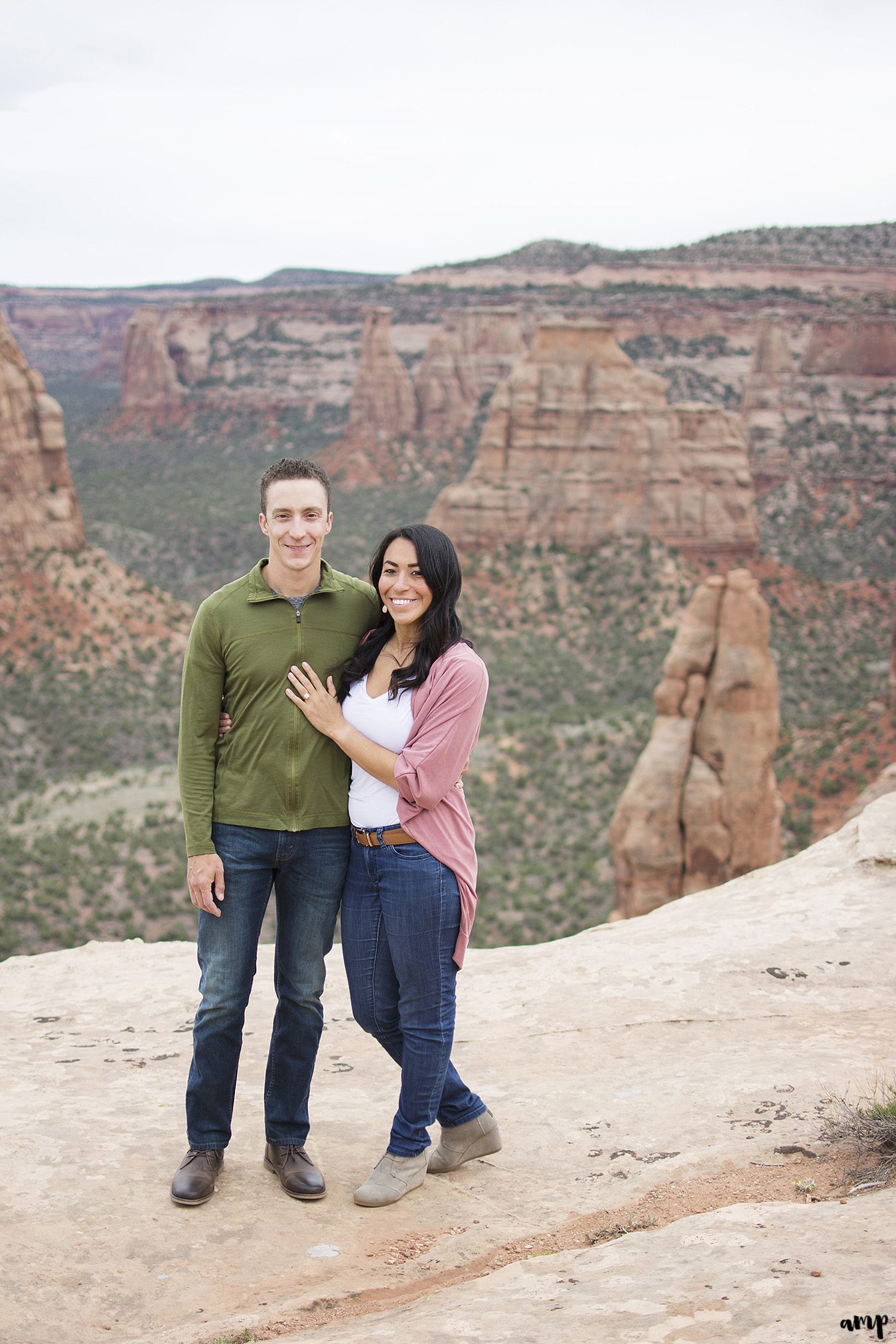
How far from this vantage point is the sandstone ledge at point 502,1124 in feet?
11.2

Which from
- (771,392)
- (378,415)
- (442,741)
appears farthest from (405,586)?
(378,415)

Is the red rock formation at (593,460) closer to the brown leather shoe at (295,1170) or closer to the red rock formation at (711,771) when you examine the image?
the red rock formation at (711,771)

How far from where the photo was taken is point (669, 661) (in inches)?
647

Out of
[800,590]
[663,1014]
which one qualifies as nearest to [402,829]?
[663,1014]

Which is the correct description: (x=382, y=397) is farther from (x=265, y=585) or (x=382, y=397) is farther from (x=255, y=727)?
(x=255, y=727)

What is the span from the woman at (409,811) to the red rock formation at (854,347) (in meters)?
64.2

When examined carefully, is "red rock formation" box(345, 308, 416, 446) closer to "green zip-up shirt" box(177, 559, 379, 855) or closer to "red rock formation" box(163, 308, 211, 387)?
"red rock formation" box(163, 308, 211, 387)

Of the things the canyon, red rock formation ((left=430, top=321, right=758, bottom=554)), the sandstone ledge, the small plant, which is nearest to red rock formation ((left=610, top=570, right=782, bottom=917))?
the canyon

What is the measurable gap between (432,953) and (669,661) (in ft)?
41.8

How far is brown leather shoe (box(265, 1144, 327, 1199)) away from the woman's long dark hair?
175 cm

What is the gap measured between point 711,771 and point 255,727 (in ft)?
41.4

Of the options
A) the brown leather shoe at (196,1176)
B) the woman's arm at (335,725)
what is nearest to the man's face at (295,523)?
the woman's arm at (335,725)

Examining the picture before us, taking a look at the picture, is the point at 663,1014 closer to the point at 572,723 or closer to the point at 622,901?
the point at 622,901

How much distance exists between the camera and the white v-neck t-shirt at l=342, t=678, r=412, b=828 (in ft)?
13.5
